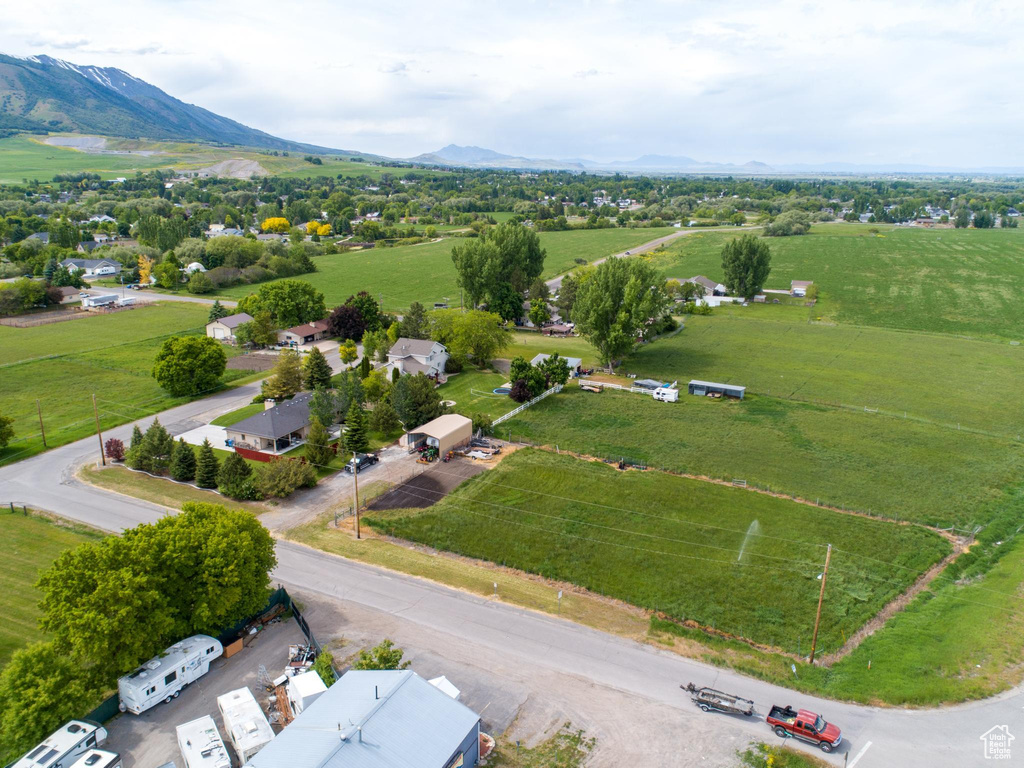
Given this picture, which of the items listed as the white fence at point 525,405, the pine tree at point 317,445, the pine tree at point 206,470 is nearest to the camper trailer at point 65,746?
the pine tree at point 206,470

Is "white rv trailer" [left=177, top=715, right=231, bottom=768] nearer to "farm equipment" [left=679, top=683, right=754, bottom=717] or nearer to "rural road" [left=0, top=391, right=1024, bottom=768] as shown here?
"rural road" [left=0, top=391, right=1024, bottom=768]

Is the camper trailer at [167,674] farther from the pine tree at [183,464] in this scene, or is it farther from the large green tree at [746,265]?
the large green tree at [746,265]

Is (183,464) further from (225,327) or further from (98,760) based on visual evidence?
(225,327)

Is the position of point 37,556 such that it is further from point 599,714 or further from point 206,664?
point 599,714

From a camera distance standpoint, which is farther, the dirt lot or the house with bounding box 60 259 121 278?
the house with bounding box 60 259 121 278

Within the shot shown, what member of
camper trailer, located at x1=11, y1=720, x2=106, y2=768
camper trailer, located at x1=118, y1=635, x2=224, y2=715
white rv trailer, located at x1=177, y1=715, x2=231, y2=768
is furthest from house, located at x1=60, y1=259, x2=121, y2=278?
white rv trailer, located at x1=177, y1=715, x2=231, y2=768

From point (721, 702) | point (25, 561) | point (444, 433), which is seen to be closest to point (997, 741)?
point (721, 702)
